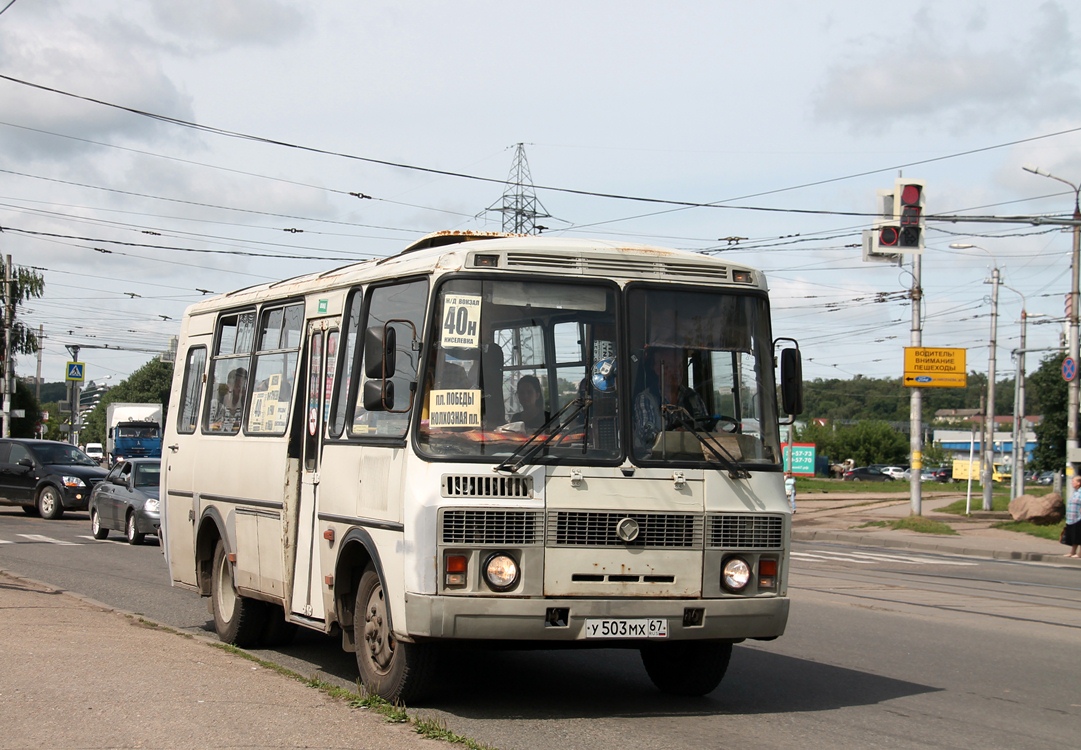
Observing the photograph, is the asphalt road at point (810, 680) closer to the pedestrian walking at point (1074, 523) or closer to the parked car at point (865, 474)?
the pedestrian walking at point (1074, 523)

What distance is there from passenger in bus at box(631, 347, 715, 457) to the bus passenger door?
240 cm

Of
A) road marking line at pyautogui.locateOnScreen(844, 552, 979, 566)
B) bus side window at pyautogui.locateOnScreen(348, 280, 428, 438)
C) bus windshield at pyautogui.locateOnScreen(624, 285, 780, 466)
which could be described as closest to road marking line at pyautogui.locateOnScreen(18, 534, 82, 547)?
road marking line at pyautogui.locateOnScreen(844, 552, 979, 566)

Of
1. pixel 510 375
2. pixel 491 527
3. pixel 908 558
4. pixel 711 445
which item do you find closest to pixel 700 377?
pixel 711 445

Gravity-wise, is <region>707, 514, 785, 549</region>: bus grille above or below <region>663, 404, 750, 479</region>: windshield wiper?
below

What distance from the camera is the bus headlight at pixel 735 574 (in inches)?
317

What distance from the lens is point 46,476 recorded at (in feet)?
95.3

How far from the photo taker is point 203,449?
1162cm

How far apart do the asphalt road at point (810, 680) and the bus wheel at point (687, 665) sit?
0.37 feet

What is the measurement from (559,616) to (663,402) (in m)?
1.45

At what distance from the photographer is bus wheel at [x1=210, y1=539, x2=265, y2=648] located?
35.2 feet

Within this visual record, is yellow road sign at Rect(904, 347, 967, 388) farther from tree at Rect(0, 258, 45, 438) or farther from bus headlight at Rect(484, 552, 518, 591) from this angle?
tree at Rect(0, 258, 45, 438)

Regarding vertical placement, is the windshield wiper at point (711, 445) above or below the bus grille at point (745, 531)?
above

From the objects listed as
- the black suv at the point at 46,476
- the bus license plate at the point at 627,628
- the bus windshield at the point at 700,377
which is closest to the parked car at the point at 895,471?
the black suv at the point at 46,476

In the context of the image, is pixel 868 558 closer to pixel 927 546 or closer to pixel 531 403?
pixel 927 546
